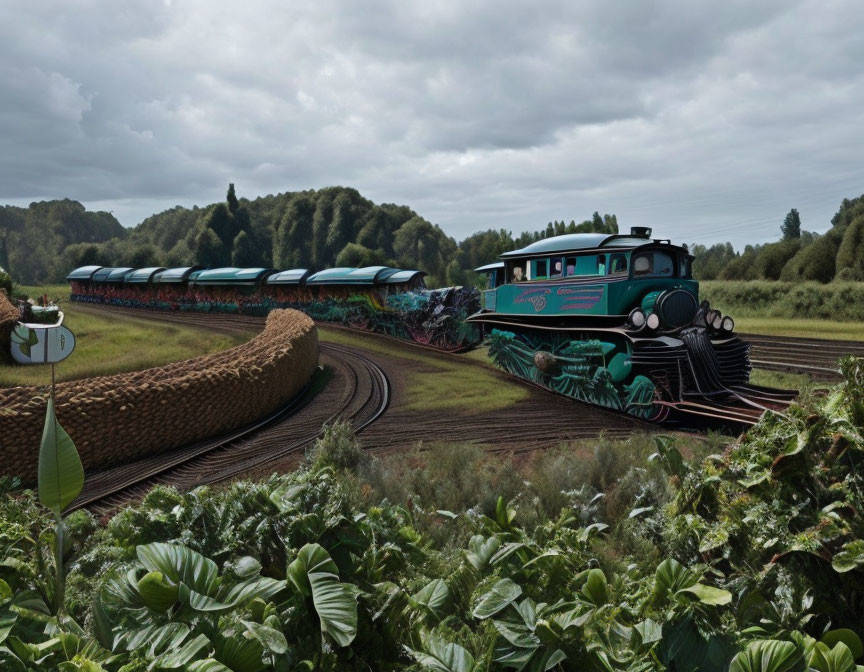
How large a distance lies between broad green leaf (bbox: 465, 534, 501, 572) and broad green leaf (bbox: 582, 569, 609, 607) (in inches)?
13.7

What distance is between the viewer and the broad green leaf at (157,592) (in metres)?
1.50

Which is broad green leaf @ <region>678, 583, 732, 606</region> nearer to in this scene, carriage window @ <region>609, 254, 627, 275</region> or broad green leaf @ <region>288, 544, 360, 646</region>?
broad green leaf @ <region>288, 544, 360, 646</region>

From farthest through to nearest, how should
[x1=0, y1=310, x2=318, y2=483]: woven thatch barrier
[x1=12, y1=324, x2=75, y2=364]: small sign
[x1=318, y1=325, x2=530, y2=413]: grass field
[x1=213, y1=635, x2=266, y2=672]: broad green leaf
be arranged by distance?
1. [x1=318, y1=325, x2=530, y2=413]: grass field
2. [x1=0, y1=310, x2=318, y2=483]: woven thatch barrier
3. [x1=12, y1=324, x2=75, y2=364]: small sign
4. [x1=213, y1=635, x2=266, y2=672]: broad green leaf

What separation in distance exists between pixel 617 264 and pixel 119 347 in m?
17.9

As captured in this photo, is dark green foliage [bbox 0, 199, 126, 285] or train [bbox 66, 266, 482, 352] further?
dark green foliage [bbox 0, 199, 126, 285]

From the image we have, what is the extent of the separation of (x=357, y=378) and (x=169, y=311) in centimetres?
2539

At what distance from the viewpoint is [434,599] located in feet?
6.18

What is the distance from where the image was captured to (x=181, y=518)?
7.80 ft

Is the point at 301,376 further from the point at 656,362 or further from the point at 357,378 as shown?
the point at 656,362

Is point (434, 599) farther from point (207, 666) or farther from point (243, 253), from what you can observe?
point (243, 253)

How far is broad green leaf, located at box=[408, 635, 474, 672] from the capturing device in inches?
59.2

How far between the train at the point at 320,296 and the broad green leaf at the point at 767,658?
18.7 meters

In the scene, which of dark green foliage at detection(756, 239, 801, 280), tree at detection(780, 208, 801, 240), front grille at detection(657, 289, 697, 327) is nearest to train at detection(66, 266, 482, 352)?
front grille at detection(657, 289, 697, 327)

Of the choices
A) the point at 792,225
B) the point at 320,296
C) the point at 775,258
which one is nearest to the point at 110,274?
the point at 320,296
